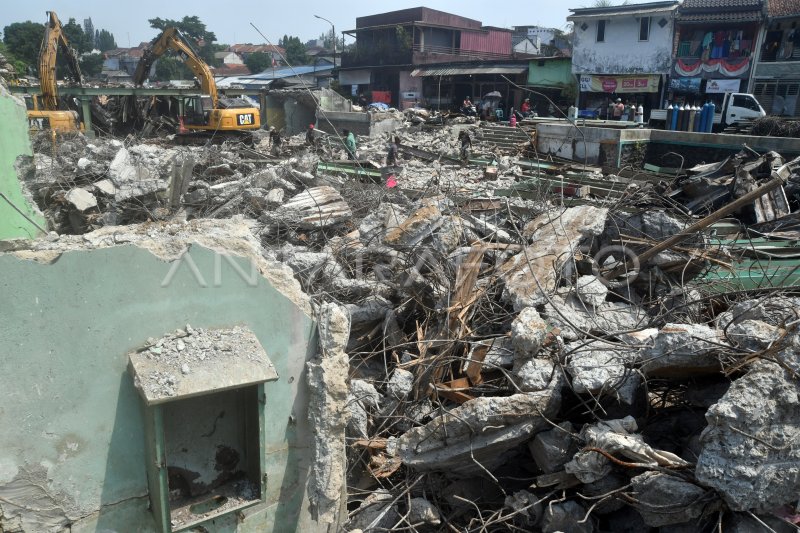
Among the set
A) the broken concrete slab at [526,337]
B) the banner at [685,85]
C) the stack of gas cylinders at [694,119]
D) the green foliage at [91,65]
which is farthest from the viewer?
the green foliage at [91,65]

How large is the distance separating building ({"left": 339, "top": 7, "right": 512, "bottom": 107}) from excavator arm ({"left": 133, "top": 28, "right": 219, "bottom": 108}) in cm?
1679

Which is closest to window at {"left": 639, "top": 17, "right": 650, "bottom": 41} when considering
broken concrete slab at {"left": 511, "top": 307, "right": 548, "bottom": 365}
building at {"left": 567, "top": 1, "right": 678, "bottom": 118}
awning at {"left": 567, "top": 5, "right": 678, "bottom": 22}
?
building at {"left": 567, "top": 1, "right": 678, "bottom": 118}

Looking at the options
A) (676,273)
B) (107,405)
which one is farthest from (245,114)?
(107,405)

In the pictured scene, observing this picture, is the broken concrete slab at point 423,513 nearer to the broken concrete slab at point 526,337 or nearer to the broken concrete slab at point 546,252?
the broken concrete slab at point 526,337

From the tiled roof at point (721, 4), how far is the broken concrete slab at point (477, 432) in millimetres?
28120

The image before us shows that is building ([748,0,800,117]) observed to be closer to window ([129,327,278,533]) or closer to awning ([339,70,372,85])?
awning ([339,70,372,85])

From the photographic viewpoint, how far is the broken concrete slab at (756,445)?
3018 millimetres

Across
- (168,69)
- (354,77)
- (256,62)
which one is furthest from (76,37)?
(354,77)

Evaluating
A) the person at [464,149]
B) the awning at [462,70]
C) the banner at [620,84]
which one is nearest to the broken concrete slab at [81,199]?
the person at [464,149]

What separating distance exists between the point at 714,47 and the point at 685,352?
28.1 meters

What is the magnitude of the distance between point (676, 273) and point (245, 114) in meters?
16.8

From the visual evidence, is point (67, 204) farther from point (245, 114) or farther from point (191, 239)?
point (245, 114)

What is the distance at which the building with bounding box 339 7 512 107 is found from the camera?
118 ft

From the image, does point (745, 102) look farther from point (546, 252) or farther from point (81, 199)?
point (81, 199)
